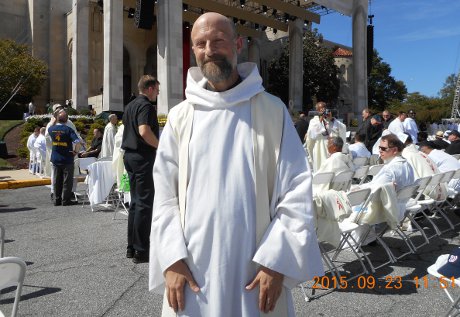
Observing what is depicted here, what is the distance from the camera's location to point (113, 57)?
74.4ft

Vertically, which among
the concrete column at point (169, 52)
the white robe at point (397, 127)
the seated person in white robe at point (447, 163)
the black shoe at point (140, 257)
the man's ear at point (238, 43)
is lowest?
the black shoe at point (140, 257)

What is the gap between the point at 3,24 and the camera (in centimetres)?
3484

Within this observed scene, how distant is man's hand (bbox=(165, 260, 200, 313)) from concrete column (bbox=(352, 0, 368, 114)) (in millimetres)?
31157

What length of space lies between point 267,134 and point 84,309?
8.57 feet

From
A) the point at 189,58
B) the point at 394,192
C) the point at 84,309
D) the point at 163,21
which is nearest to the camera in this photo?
the point at 84,309

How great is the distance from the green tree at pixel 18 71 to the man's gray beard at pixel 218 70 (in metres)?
28.2

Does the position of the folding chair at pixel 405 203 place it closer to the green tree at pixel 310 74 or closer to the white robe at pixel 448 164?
the white robe at pixel 448 164

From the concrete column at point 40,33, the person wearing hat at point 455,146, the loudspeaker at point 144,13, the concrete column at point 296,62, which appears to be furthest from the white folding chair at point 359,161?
the concrete column at point 40,33

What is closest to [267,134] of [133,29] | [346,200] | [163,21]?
[346,200]

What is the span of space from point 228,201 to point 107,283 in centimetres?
287

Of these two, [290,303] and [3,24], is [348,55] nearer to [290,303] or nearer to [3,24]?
[3,24]

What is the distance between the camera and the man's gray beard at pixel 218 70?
72.1 inches

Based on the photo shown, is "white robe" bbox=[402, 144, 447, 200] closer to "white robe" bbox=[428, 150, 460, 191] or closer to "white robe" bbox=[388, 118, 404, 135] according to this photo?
"white robe" bbox=[428, 150, 460, 191]

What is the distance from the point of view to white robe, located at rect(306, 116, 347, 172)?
10156 millimetres
